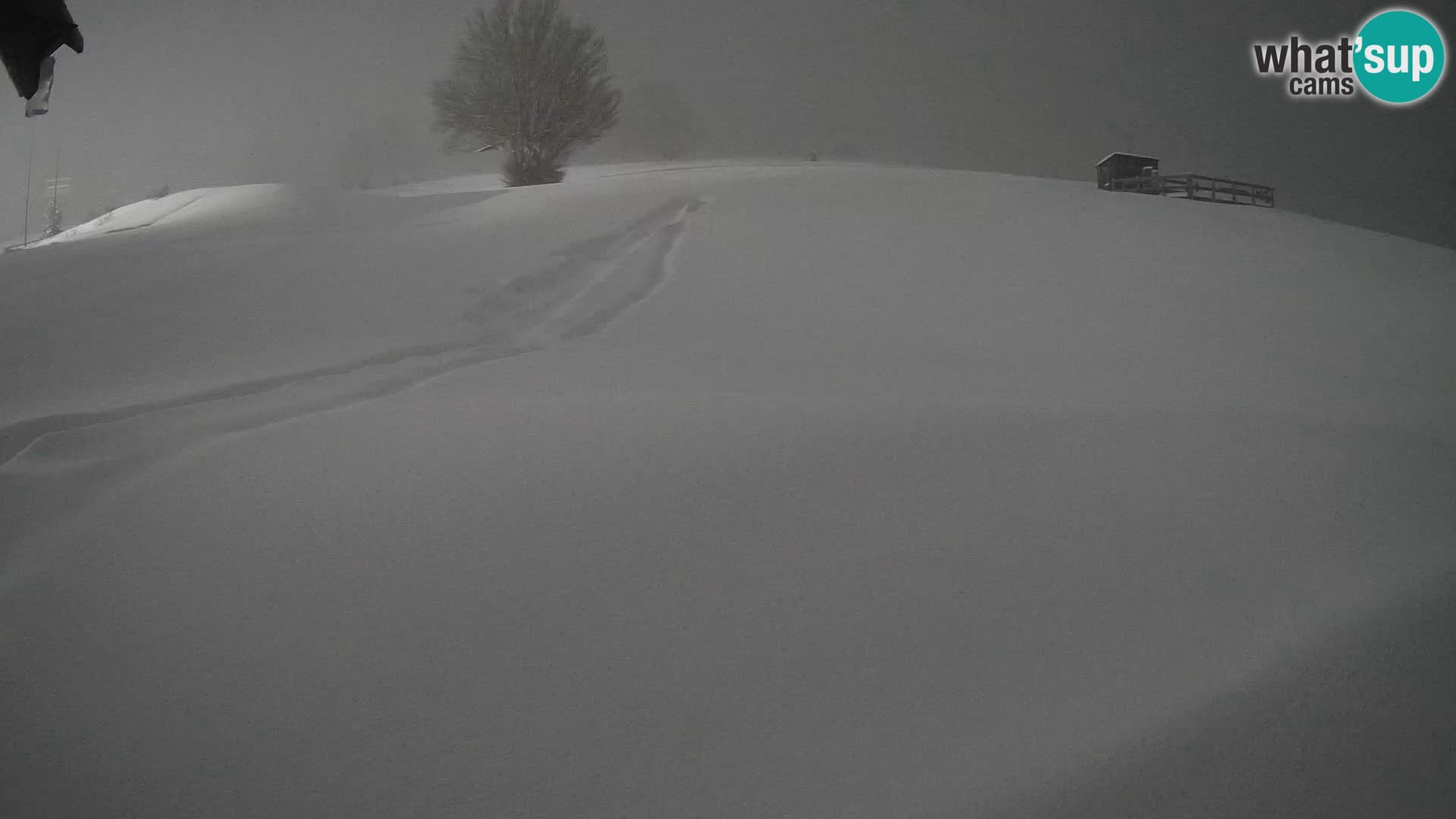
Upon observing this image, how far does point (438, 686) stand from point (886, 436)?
234 cm

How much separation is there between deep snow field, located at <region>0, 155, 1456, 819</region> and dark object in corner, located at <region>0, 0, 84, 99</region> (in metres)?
1.78

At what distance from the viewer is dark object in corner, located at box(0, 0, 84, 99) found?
224 cm

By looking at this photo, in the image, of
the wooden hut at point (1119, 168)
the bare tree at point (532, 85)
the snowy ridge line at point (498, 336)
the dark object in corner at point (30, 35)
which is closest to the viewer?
the dark object in corner at point (30, 35)

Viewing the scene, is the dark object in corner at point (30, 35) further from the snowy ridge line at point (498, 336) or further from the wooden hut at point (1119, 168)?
→ the wooden hut at point (1119, 168)

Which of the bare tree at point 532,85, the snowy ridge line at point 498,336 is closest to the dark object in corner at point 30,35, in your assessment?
the snowy ridge line at point 498,336

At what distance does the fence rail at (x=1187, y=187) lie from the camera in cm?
1598

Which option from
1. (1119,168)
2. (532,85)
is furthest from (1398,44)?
(532,85)

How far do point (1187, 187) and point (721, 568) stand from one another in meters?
18.6

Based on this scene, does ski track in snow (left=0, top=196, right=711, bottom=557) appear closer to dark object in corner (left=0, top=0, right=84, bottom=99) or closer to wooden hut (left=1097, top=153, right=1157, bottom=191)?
dark object in corner (left=0, top=0, right=84, bottom=99)

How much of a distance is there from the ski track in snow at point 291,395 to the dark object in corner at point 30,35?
6.00 ft

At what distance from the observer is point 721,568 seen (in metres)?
2.58

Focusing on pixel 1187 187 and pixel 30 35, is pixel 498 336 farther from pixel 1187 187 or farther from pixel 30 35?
pixel 1187 187

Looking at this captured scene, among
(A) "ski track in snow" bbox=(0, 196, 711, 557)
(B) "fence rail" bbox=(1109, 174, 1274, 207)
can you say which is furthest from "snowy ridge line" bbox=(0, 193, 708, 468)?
(B) "fence rail" bbox=(1109, 174, 1274, 207)

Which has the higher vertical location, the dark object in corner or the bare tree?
the bare tree
